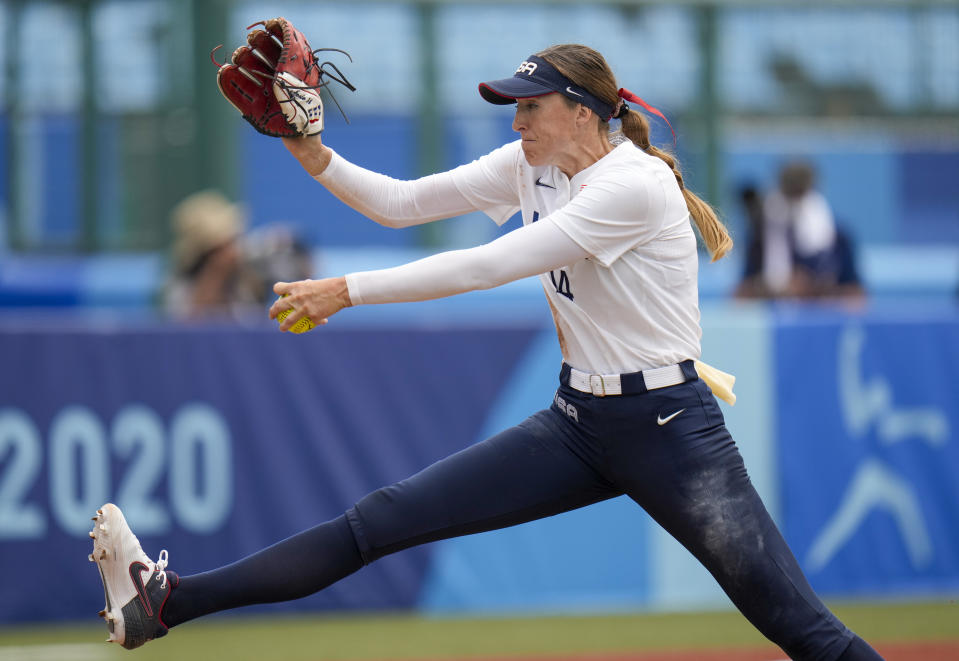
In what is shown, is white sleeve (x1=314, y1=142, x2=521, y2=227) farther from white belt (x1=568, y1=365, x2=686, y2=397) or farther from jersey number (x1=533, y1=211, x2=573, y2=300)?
white belt (x1=568, y1=365, x2=686, y2=397)

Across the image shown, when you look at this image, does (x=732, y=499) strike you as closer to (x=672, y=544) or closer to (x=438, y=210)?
(x=438, y=210)

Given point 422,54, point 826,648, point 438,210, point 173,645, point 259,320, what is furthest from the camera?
point 422,54

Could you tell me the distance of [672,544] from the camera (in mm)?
7223

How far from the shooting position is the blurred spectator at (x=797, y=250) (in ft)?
29.7

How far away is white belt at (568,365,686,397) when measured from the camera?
385 cm

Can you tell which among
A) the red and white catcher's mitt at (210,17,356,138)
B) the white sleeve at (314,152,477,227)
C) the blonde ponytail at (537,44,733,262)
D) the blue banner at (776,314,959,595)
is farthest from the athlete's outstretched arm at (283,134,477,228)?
the blue banner at (776,314,959,595)

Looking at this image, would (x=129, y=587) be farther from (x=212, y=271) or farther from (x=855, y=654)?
(x=212, y=271)

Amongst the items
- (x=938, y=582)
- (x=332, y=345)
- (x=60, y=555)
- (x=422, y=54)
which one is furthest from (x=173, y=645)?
(x=422, y=54)

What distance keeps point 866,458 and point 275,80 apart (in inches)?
182

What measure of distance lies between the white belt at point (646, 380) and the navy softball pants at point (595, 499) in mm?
22

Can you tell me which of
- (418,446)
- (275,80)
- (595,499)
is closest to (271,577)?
(595,499)

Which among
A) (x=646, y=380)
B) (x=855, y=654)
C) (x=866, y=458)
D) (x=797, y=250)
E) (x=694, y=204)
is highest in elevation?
(x=694, y=204)

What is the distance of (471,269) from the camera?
364 cm

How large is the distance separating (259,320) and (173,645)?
2.29 metres
